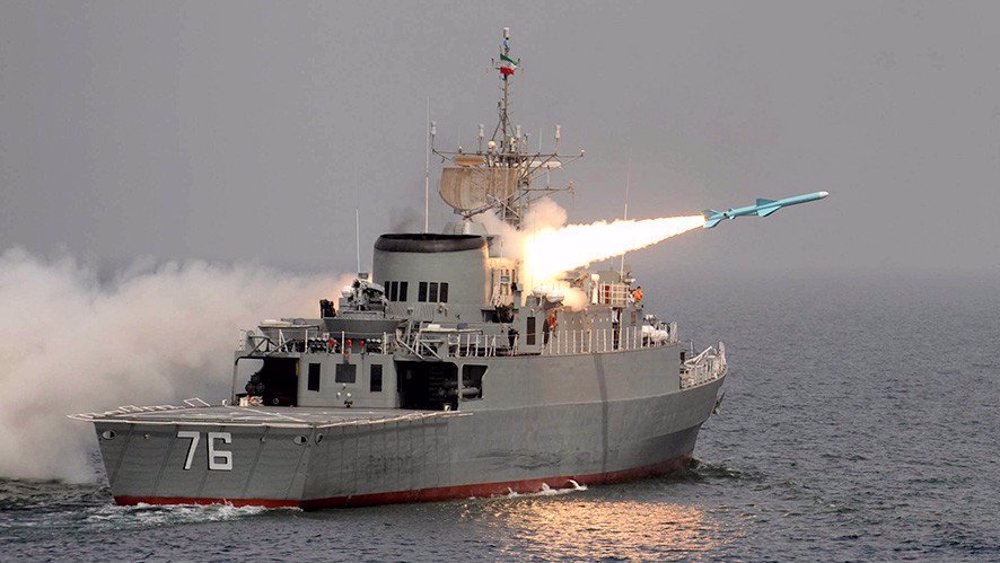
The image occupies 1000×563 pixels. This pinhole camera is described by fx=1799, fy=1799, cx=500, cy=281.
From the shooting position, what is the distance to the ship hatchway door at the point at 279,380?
4425 centimetres

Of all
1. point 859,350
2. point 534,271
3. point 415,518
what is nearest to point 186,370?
point 534,271

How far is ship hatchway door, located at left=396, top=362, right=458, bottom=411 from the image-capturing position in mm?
43562

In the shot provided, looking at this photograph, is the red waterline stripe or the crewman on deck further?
the crewman on deck

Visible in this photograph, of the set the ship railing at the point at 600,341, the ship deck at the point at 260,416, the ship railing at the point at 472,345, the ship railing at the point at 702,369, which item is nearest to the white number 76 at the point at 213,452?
the ship deck at the point at 260,416

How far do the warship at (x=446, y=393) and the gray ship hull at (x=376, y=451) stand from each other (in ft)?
0.14

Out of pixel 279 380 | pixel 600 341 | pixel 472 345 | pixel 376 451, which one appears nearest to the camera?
pixel 376 451

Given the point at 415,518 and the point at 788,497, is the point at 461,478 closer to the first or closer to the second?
the point at 415,518

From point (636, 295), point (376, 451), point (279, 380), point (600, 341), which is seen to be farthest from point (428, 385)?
point (636, 295)

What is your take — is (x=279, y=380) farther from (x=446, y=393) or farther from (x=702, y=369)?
(x=702, y=369)

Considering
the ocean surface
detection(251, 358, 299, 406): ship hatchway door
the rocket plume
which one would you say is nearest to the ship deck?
detection(251, 358, 299, 406): ship hatchway door

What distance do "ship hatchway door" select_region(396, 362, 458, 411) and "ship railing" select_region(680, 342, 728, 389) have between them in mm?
9262

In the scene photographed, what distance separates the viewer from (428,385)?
4403cm

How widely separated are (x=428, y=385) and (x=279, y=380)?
152 inches

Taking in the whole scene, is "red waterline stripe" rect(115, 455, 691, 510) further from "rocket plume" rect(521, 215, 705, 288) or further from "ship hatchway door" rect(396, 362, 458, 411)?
"rocket plume" rect(521, 215, 705, 288)
